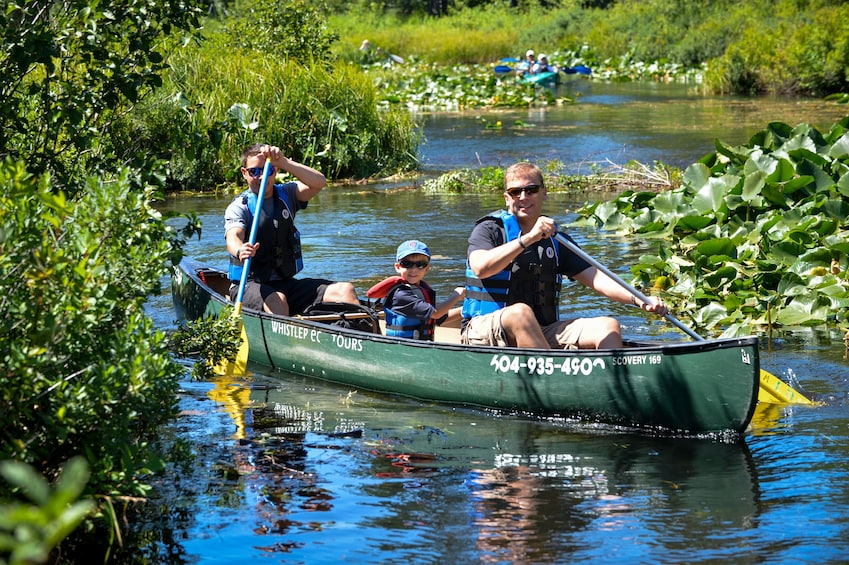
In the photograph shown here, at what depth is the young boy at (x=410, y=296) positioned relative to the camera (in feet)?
21.4

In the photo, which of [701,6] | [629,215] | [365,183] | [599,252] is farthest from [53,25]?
[701,6]

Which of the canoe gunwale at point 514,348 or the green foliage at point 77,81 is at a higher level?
the green foliage at point 77,81

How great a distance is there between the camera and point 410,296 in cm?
658

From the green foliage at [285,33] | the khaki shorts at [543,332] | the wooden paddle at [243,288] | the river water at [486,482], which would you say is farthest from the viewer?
the green foliage at [285,33]

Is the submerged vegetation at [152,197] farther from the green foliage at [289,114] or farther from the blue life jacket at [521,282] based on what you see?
the blue life jacket at [521,282]

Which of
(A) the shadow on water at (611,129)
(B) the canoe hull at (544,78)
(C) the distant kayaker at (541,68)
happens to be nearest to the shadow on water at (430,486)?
(A) the shadow on water at (611,129)

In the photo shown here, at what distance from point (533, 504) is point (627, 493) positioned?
1.53ft

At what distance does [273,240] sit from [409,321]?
1.42 m

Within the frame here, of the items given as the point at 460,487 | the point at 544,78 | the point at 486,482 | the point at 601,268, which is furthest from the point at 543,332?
the point at 544,78

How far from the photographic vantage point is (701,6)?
33688 mm

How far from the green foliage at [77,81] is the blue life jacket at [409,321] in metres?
1.83

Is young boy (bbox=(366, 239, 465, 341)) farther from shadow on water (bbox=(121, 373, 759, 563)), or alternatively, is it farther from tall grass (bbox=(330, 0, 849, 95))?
tall grass (bbox=(330, 0, 849, 95))

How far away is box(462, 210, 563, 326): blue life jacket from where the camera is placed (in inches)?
234

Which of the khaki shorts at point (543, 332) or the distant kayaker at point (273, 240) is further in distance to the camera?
the distant kayaker at point (273, 240)
